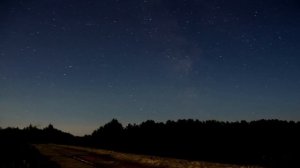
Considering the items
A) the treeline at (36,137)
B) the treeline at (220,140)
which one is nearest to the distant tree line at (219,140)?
the treeline at (220,140)

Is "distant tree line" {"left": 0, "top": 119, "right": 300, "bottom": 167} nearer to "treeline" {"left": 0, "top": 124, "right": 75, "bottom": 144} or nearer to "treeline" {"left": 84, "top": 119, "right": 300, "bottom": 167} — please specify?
"treeline" {"left": 84, "top": 119, "right": 300, "bottom": 167}

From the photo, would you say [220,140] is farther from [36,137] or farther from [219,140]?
[36,137]

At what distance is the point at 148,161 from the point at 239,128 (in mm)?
53530

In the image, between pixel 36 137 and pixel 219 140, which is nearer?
pixel 219 140

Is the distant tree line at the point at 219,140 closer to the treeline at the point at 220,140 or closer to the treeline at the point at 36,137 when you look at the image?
the treeline at the point at 220,140

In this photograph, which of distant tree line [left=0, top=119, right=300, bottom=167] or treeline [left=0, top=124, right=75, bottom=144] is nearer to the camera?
distant tree line [left=0, top=119, right=300, bottom=167]

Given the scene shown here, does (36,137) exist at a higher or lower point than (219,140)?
higher

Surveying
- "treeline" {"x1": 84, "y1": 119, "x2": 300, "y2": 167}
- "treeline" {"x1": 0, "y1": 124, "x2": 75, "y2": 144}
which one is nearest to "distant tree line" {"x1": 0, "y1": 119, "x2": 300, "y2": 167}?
"treeline" {"x1": 84, "y1": 119, "x2": 300, "y2": 167}

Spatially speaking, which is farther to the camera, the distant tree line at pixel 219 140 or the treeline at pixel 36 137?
the treeline at pixel 36 137

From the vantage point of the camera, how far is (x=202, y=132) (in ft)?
268

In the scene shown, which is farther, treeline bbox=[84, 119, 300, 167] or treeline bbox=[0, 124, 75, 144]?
treeline bbox=[0, 124, 75, 144]

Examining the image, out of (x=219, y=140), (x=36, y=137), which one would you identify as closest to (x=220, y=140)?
(x=219, y=140)

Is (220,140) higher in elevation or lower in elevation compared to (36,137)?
lower

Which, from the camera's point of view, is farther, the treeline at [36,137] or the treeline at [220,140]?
the treeline at [36,137]
